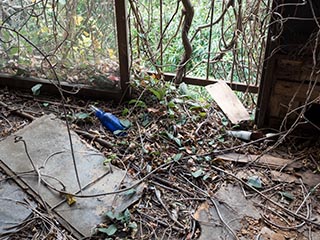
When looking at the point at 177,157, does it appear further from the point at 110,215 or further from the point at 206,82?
the point at 206,82

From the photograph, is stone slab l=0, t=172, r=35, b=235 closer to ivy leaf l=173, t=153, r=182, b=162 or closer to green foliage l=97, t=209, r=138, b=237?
green foliage l=97, t=209, r=138, b=237

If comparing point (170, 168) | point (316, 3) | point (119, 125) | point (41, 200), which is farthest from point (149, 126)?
point (316, 3)

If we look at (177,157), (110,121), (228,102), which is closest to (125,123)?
(110,121)

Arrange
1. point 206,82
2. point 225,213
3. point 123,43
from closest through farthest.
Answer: point 225,213, point 123,43, point 206,82

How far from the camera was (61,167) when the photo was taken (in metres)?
2.21

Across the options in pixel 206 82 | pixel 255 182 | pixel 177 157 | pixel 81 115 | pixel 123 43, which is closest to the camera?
pixel 255 182

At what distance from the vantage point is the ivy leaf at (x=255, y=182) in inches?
83.0

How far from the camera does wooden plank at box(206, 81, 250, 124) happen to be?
253 centimetres

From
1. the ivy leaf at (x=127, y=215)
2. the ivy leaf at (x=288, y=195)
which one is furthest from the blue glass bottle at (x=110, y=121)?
the ivy leaf at (x=288, y=195)

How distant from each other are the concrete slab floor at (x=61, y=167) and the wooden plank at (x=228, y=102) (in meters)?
0.82

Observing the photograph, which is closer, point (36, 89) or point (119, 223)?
point (119, 223)

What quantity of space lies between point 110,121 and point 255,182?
97 cm

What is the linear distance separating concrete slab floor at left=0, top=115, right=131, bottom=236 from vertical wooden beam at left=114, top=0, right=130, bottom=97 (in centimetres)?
49

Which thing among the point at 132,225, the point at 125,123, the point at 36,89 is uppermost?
the point at 36,89
